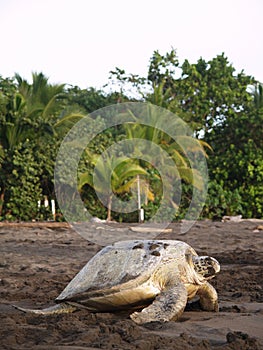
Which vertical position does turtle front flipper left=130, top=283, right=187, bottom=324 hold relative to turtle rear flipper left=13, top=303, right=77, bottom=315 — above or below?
above

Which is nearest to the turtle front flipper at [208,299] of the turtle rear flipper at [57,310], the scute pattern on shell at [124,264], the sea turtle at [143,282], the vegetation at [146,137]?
the sea turtle at [143,282]

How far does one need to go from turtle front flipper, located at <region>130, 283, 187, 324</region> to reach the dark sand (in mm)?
71

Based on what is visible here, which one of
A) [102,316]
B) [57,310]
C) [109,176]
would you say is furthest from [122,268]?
[109,176]

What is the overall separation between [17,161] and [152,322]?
38.3 feet

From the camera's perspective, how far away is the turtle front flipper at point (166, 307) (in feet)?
9.54

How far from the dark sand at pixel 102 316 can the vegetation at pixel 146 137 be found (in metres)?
6.55

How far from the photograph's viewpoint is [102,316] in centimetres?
305

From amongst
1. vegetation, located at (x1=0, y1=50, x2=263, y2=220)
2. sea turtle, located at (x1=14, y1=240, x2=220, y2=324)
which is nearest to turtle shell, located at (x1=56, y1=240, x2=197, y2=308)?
sea turtle, located at (x1=14, y1=240, x2=220, y2=324)

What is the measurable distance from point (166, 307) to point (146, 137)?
13698 millimetres

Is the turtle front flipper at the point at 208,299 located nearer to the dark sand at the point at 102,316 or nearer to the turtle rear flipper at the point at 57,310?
the dark sand at the point at 102,316

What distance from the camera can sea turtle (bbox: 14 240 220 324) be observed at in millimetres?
3113

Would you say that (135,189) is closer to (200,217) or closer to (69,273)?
(200,217)

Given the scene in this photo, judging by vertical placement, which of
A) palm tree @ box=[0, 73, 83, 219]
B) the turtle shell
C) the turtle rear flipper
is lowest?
the turtle rear flipper

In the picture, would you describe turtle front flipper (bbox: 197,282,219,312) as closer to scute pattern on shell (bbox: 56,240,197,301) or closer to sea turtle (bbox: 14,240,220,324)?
sea turtle (bbox: 14,240,220,324)
